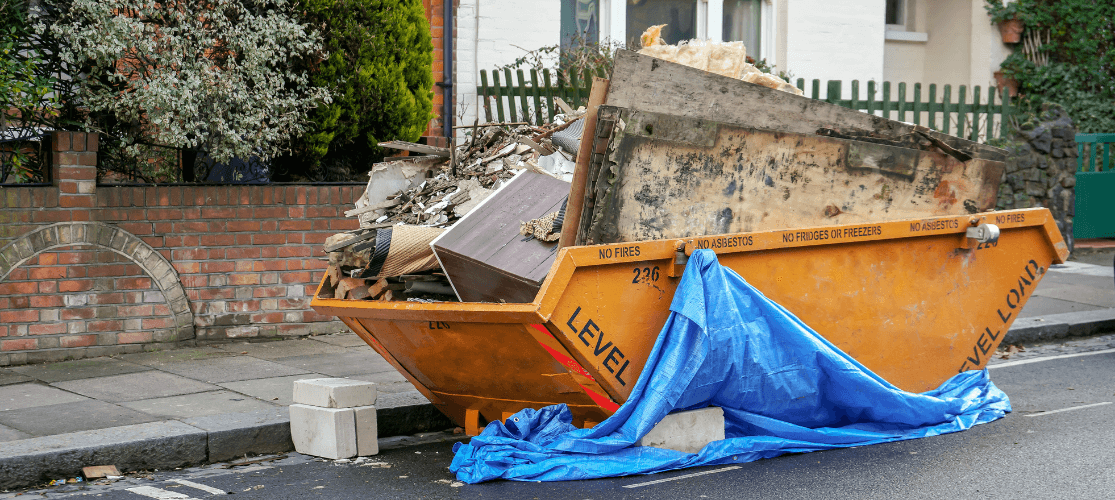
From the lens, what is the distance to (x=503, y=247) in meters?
4.73

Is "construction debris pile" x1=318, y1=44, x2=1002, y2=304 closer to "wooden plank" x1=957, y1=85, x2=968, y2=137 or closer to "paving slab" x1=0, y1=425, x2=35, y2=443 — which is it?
"paving slab" x1=0, y1=425, x2=35, y2=443

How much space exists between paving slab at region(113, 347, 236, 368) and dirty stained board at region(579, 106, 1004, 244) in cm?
365

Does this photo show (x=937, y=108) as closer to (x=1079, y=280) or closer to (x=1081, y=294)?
(x=1079, y=280)

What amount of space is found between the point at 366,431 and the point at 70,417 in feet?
5.46

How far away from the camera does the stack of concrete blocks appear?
195 inches

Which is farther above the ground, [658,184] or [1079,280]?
[658,184]

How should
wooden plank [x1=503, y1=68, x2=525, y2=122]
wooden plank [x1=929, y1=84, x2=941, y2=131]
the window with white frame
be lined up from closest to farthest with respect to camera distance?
1. wooden plank [x1=503, y1=68, x2=525, y2=122]
2. the window with white frame
3. wooden plank [x1=929, y1=84, x2=941, y2=131]

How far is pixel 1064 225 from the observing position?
12094 mm

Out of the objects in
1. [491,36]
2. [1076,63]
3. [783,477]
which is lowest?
[783,477]

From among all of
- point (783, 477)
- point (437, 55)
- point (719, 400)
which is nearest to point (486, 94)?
point (437, 55)

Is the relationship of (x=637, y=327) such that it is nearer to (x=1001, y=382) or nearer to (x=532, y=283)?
(x=532, y=283)

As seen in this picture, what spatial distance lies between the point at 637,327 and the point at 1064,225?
9.52m

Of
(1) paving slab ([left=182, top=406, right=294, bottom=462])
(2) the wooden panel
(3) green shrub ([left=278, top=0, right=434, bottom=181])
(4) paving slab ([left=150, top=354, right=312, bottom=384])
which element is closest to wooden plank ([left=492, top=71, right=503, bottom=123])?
(3) green shrub ([left=278, top=0, right=434, bottom=181])

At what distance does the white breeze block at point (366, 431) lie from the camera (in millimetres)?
5012
